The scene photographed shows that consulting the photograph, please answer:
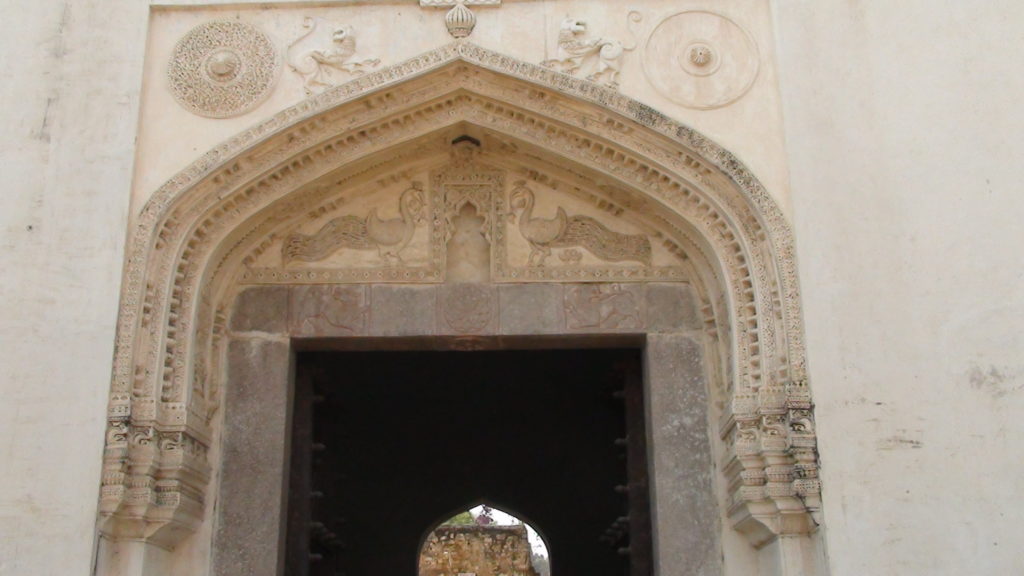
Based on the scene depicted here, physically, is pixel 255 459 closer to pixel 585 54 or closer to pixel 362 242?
pixel 362 242

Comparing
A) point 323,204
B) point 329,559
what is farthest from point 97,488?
point 329,559

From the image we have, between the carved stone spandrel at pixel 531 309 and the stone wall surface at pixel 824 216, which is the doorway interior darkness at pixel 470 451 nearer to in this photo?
the carved stone spandrel at pixel 531 309

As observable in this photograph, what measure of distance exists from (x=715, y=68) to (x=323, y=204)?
6.89ft

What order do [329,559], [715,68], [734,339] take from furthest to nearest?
[329,559]
[715,68]
[734,339]

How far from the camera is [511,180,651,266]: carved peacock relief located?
18.5ft

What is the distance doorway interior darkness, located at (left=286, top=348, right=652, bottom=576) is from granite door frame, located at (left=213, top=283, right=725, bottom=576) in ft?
10.1

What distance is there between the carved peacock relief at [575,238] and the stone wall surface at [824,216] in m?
0.74

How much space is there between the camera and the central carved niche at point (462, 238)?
5.61 metres

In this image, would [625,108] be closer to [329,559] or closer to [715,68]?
[715,68]

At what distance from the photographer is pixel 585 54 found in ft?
17.7

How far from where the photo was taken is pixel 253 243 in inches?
222

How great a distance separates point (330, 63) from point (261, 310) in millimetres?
1281

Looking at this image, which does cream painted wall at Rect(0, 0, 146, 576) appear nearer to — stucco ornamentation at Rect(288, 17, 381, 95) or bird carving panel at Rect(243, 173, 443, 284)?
stucco ornamentation at Rect(288, 17, 381, 95)

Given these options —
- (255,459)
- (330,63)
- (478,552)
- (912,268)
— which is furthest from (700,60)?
(478,552)
